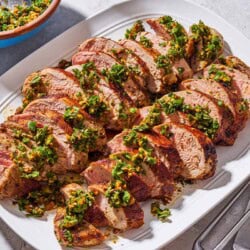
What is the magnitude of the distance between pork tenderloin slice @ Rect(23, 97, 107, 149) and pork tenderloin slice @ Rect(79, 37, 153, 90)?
0.68 meters

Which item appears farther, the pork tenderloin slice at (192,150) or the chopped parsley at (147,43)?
the chopped parsley at (147,43)

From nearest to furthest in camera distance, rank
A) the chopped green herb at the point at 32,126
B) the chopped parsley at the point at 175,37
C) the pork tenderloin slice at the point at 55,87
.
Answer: the chopped green herb at the point at 32,126
the pork tenderloin slice at the point at 55,87
the chopped parsley at the point at 175,37

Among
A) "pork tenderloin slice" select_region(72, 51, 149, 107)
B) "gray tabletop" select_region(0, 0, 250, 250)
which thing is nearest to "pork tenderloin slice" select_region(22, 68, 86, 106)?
"pork tenderloin slice" select_region(72, 51, 149, 107)

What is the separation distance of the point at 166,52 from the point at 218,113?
35.0 inches

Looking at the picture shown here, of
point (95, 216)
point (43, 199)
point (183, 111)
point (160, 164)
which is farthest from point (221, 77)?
point (43, 199)

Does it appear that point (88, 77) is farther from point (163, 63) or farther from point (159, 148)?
point (159, 148)

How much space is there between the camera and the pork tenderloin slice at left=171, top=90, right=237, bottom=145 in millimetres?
5562

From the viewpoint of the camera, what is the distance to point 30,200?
16.8 feet

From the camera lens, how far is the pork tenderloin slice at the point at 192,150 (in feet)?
17.4

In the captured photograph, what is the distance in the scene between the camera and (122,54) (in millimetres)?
5938

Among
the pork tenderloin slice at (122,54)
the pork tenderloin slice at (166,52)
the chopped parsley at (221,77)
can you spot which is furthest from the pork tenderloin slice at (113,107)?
the chopped parsley at (221,77)

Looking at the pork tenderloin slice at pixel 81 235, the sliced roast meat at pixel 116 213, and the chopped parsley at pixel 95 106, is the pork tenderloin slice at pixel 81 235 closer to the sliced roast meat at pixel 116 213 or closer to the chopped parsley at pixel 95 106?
the sliced roast meat at pixel 116 213

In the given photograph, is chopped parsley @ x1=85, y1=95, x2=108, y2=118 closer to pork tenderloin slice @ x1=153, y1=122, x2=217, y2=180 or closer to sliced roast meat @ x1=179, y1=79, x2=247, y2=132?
pork tenderloin slice @ x1=153, y1=122, x2=217, y2=180

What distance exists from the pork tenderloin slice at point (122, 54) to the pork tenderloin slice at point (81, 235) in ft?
5.14
